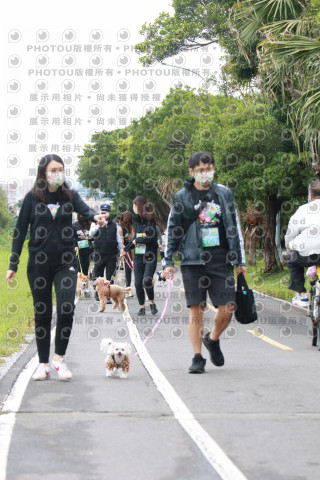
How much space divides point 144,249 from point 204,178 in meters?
7.36

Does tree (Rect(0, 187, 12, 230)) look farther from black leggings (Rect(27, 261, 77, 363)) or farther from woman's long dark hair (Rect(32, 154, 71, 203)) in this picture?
woman's long dark hair (Rect(32, 154, 71, 203))

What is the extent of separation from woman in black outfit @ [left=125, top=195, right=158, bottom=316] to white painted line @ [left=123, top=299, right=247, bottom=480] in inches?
231

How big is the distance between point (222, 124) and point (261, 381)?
1316 inches

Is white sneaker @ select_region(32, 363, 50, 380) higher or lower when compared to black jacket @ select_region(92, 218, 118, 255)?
lower

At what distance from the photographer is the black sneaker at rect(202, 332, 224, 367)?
8070 mm

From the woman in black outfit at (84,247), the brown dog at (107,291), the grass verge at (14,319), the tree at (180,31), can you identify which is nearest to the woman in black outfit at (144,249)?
the brown dog at (107,291)

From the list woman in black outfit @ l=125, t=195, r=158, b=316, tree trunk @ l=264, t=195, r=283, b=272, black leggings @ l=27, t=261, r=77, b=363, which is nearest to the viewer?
black leggings @ l=27, t=261, r=77, b=363

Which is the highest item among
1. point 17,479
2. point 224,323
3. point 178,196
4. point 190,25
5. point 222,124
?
point 190,25

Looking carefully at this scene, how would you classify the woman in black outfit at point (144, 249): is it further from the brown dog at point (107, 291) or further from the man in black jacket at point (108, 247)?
the man in black jacket at point (108, 247)

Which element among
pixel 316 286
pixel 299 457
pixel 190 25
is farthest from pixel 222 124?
pixel 299 457

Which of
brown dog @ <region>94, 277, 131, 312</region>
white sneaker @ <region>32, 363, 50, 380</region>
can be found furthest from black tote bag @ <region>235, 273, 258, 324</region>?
brown dog @ <region>94, 277, 131, 312</region>

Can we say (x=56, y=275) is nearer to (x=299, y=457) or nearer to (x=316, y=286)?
(x=299, y=457)

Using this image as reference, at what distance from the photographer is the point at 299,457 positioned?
495cm

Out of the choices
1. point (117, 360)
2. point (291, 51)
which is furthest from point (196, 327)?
point (291, 51)
